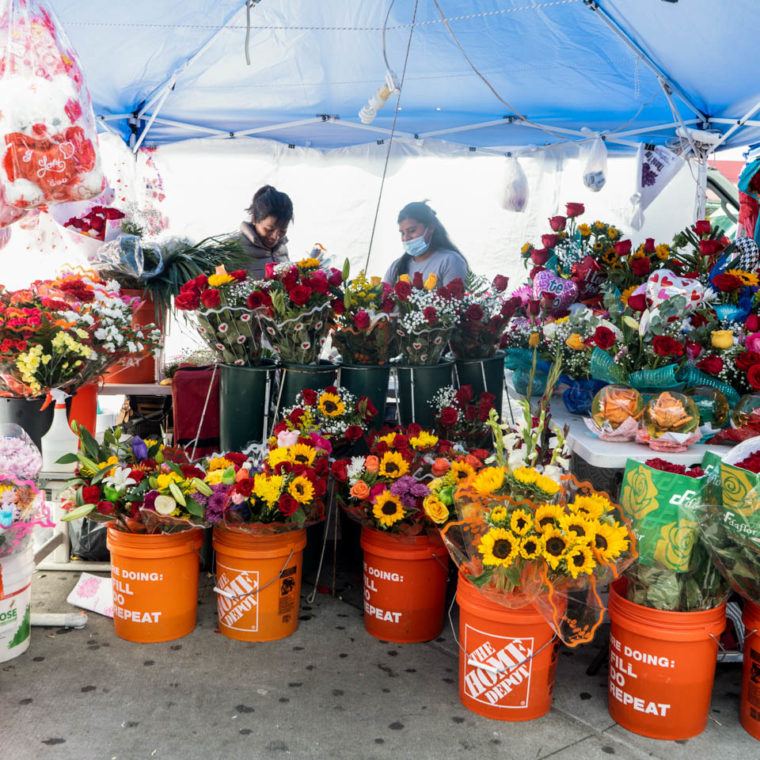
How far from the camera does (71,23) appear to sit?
14.5 feet

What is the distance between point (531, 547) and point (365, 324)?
128 cm

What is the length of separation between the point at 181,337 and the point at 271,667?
13.7 ft

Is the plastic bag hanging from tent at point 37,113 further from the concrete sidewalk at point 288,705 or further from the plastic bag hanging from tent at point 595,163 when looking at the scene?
the plastic bag hanging from tent at point 595,163

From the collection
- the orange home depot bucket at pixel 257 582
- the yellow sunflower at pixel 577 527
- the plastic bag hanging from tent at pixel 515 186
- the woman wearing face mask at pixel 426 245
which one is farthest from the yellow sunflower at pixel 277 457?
the plastic bag hanging from tent at pixel 515 186

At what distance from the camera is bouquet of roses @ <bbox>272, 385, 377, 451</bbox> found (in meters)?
2.79

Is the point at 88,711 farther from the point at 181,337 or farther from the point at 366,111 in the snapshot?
the point at 181,337

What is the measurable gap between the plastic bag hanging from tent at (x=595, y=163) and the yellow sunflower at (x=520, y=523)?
185 inches

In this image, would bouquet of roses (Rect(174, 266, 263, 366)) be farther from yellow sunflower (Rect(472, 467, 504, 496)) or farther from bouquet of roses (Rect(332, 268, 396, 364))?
yellow sunflower (Rect(472, 467, 504, 496))

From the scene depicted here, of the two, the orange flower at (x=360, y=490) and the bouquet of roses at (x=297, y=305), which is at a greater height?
the bouquet of roses at (x=297, y=305)

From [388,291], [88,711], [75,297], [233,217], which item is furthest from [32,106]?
[233,217]

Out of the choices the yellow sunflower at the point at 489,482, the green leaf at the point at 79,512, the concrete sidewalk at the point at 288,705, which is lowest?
the concrete sidewalk at the point at 288,705

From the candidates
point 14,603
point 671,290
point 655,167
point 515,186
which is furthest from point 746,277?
point 515,186

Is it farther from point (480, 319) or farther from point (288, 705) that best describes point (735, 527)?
point (480, 319)

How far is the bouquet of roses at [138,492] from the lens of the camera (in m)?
2.38
